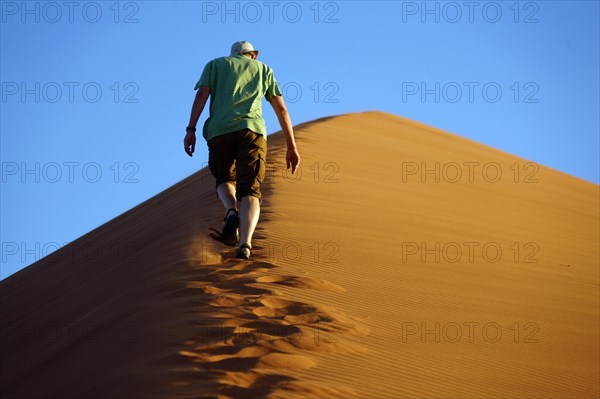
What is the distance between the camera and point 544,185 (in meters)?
14.8

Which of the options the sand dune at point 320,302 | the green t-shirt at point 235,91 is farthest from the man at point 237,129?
the sand dune at point 320,302

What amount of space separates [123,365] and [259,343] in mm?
741

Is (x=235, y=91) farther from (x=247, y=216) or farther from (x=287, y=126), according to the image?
(x=247, y=216)

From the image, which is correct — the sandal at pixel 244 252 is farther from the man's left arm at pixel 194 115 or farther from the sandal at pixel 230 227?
the man's left arm at pixel 194 115

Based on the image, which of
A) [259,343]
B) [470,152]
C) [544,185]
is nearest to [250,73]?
[259,343]

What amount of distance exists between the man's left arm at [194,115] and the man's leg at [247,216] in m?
0.59

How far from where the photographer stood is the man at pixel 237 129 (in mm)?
6508

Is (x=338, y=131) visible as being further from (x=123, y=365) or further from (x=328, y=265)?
(x=123, y=365)

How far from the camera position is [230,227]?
21.4ft

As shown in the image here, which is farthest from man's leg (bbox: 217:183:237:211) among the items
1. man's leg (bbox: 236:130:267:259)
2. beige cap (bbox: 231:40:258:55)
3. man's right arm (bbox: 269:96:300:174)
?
beige cap (bbox: 231:40:258:55)

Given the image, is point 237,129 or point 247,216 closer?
point 247,216

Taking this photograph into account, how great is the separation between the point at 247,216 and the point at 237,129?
67 centimetres

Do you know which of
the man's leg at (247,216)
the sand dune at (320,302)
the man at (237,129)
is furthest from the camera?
the man at (237,129)

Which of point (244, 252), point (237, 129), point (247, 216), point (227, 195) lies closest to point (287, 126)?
point (237, 129)
